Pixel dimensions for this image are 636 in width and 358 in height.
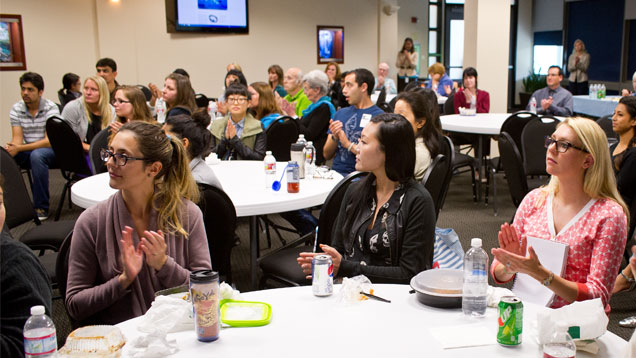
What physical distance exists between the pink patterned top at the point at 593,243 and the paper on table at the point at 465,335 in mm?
560

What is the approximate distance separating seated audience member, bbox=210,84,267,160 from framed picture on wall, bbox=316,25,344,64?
25.0ft

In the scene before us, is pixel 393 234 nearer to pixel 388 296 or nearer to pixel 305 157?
pixel 388 296

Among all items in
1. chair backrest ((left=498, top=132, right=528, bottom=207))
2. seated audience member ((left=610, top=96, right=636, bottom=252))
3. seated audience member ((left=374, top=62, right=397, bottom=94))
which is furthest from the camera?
seated audience member ((left=374, top=62, right=397, bottom=94))

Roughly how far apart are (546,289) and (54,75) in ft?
30.0

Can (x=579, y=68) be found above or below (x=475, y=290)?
above

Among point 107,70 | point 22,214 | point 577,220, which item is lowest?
point 22,214

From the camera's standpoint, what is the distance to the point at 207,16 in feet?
35.9

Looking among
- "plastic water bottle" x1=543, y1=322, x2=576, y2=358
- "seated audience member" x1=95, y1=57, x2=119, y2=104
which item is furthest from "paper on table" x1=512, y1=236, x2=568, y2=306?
"seated audience member" x1=95, y1=57, x2=119, y2=104

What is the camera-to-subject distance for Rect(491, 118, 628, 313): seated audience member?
6.88 ft

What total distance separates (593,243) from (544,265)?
0.19 m

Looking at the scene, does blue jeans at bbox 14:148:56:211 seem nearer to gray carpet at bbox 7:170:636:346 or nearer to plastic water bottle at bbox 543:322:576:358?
gray carpet at bbox 7:170:636:346

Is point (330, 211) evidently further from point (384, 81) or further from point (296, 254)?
point (384, 81)

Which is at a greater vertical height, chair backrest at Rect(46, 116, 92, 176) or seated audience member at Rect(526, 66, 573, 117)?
seated audience member at Rect(526, 66, 573, 117)

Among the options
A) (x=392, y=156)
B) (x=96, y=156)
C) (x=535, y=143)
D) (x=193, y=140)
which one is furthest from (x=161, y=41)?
(x=392, y=156)
